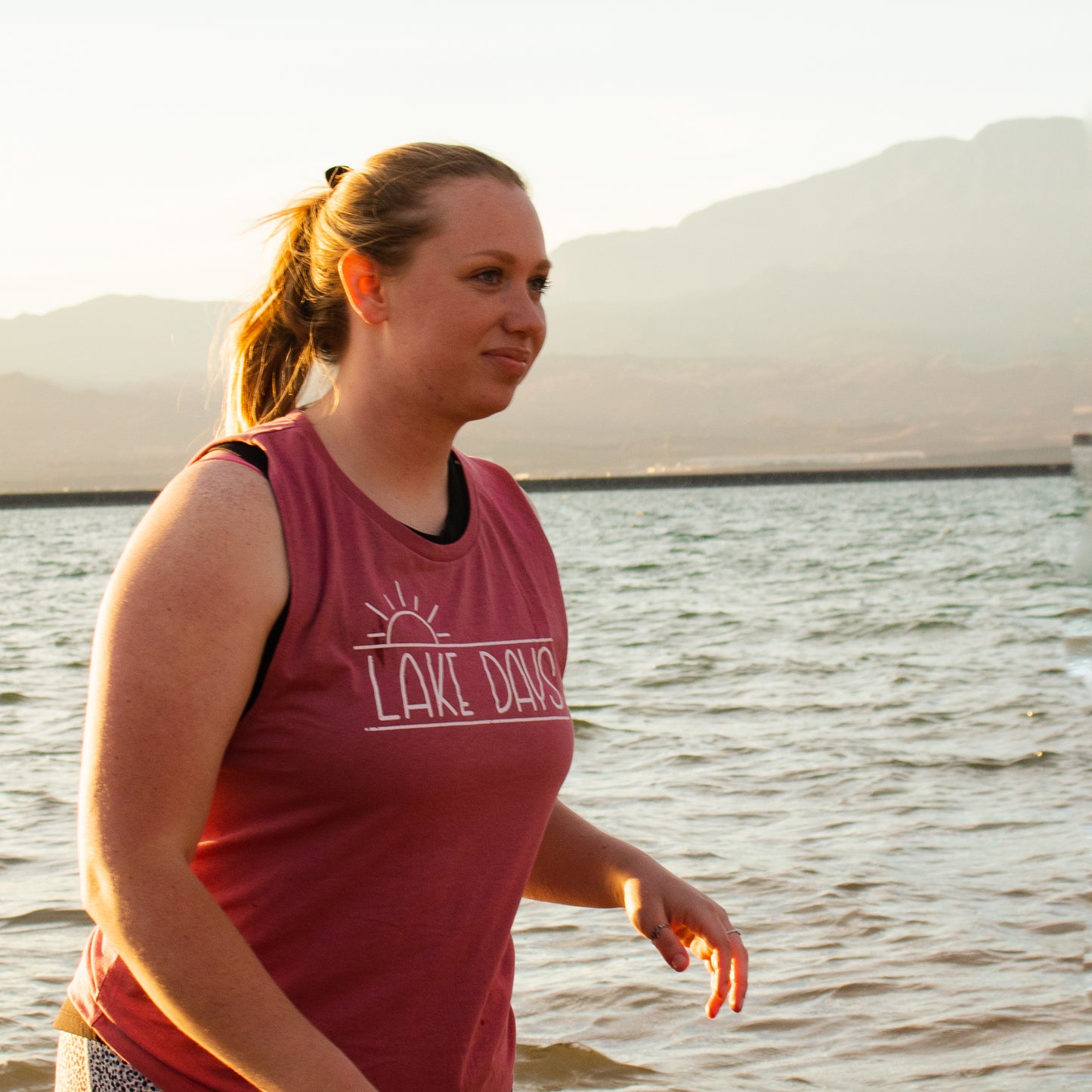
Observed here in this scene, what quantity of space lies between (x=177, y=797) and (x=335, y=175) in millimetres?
835

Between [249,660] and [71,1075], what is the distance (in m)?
0.52

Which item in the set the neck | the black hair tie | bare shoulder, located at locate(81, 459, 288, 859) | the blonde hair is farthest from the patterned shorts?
the black hair tie

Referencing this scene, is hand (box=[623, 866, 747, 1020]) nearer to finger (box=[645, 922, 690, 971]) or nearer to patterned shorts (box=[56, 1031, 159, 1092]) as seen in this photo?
finger (box=[645, 922, 690, 971])

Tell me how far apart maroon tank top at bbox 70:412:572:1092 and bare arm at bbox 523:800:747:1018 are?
28 cm

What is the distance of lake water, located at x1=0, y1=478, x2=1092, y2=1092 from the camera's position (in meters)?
4.04

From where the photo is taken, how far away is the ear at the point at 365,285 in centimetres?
156

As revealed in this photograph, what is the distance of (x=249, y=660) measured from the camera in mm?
1315

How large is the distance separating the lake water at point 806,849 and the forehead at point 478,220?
181 cm

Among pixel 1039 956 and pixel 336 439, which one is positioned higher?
pixel 336 439

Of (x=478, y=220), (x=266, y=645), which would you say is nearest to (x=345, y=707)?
(x=266, y=645)

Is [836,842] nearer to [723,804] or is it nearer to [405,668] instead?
[723,804]

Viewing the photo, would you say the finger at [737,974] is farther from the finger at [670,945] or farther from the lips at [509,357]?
the lips at [509,357]

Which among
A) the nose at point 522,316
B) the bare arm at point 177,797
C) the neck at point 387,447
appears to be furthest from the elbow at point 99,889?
the nose at point 522,316

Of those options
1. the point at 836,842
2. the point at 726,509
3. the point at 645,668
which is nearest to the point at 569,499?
the point at 726,509
